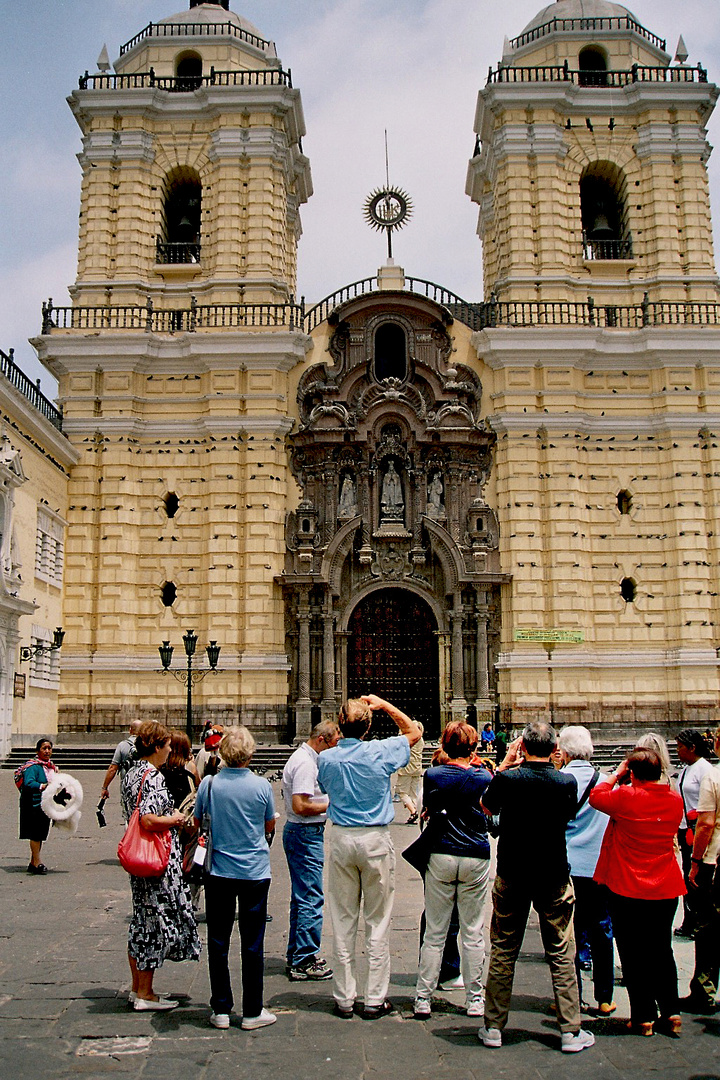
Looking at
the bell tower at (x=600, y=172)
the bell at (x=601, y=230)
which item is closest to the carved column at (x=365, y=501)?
the bell tower at (x=600, y=172)

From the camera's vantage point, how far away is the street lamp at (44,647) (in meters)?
24.0

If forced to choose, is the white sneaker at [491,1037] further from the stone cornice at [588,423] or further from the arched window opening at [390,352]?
the arched window opening at [390,352]

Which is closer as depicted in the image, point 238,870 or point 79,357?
point 238,870

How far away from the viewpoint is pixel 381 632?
27.7m

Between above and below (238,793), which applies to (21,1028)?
below

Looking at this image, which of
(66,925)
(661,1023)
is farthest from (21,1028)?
(661,1023)

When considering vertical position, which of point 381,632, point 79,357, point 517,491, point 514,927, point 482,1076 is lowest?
point 482,1076

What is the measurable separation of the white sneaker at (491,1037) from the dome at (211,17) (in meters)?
32.0

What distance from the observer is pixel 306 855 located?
763 cm

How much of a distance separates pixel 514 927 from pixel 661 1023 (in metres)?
1.13

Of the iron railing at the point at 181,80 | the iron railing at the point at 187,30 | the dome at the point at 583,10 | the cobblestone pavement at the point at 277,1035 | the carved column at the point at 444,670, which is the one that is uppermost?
the dome at the point at 583,10

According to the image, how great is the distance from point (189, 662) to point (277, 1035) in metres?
16.5

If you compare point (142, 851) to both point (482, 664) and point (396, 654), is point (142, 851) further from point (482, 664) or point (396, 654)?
point (396, 654)

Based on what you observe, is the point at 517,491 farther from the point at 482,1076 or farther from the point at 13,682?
the point at 482,1076
